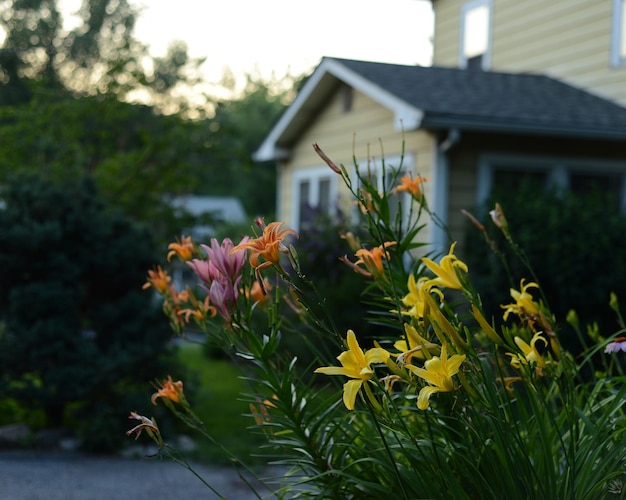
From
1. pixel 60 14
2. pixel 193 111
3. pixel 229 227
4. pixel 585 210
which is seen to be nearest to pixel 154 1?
pixel 60 14

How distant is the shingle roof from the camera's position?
8.56 meters

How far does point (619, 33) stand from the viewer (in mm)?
10055

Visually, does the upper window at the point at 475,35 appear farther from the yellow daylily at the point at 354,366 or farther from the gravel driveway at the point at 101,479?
the yellow daylily at the point at 354,366

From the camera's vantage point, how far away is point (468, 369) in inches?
81.0

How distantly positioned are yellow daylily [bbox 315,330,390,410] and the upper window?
11463 millimetres

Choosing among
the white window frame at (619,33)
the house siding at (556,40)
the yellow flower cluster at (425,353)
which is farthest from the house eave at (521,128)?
the yellow flower cluster at (425,353)

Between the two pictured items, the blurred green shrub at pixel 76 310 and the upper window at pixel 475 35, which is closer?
the blurred green shrub at pixel 76 310

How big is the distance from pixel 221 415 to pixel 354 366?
19.7ft

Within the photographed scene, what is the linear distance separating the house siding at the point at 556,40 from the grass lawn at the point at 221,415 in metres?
6.15

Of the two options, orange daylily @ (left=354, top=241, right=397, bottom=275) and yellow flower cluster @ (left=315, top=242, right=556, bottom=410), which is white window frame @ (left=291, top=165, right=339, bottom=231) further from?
yellow flower cluster @ (left=315, top=242, right=556, bottom=410)

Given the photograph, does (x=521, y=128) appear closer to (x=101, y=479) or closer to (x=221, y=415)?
(x=221, y=415)

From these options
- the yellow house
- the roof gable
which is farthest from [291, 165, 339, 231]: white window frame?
the roof gable

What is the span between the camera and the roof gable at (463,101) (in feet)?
28.0

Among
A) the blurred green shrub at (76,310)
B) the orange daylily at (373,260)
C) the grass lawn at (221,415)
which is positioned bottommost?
the grass lawn at (221,415)
